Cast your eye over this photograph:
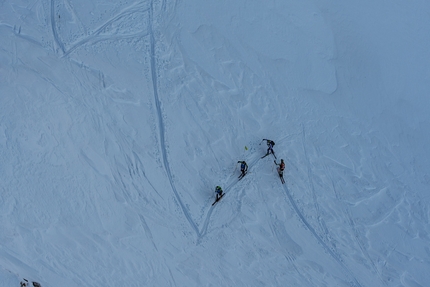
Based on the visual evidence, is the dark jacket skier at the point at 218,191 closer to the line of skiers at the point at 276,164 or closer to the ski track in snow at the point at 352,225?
the line of skiers at the point at 276,164

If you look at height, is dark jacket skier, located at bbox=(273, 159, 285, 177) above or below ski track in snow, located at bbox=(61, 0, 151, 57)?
below

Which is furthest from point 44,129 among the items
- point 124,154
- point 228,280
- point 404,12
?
point 404,12

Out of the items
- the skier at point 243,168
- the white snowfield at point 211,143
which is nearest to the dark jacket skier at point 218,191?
the white snowfield at point 211,143

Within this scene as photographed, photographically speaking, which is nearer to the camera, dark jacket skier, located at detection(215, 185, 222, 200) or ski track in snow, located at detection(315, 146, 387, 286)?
dark jacket skier, located at detection(215, 185, 222, 200)

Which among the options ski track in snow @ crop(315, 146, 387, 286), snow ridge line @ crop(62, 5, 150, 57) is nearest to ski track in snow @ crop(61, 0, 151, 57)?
snow ridge line @ crop(62, 5, 150, 57)

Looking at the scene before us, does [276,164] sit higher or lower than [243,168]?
higher

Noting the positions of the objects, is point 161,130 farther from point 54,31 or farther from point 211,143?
point 54,31

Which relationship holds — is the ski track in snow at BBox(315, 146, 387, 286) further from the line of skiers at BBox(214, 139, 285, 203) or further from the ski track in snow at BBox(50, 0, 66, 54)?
the ski track in snow at BBox(50, 0, 66, 54)

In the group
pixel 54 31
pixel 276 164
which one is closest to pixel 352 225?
pixel 276 164
